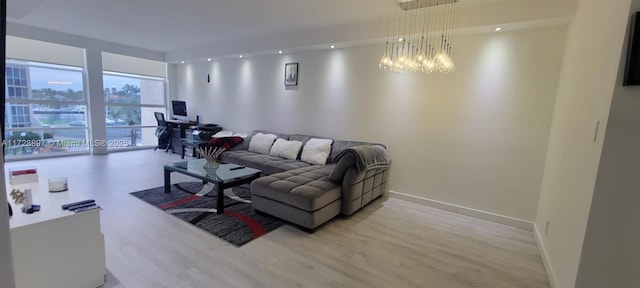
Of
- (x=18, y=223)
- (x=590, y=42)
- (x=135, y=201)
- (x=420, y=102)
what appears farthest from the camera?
(x=420, y=102)

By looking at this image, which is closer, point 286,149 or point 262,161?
point 262,161

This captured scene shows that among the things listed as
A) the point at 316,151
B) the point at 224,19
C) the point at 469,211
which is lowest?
the point at 469,211

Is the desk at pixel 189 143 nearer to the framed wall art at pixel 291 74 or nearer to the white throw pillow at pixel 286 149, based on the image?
the white throw pillow at pixel 286 149

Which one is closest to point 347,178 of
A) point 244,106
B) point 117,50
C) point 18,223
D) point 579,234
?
point 579,234

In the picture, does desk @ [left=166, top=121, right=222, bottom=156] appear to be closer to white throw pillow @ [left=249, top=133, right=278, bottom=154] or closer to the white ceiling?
white throw pillow @ [left=249, top=133, right=278, bottom=154]

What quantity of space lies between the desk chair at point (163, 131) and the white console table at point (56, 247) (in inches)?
206

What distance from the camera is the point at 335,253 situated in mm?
2471

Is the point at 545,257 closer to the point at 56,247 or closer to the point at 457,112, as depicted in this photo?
the point at 457,112

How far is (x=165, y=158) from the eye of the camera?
20.3 feet

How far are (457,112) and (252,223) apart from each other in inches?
112

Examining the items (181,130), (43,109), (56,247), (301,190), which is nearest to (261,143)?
(301,190)

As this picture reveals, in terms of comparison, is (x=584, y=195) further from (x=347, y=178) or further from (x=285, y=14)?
(x=285, y=14)

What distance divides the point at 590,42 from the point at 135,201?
4773 millimetres

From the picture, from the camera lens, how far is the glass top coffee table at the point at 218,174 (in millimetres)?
3209
